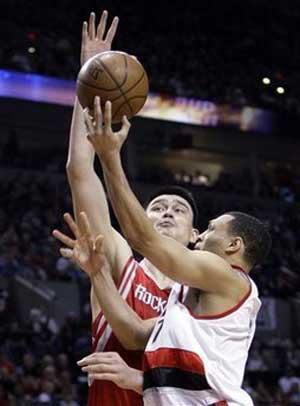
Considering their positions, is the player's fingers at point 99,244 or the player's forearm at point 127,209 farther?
the player's fingers at point 99,244

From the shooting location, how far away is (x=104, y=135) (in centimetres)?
312

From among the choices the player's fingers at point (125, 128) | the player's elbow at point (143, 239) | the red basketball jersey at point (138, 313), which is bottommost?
the red basketball jersey at point (138, 313)

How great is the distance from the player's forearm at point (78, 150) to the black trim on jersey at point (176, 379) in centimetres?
107

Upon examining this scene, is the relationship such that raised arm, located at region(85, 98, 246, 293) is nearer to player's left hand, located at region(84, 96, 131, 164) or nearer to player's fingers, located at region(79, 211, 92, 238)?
player's left hand, located at region(84, 96, 131, 164)

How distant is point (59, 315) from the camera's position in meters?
14.5

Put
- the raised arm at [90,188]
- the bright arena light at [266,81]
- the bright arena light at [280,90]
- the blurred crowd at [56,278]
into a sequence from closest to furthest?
the raised arm at [90,188]
the blurred crowd at [56,278]
the bright arena light at [266,81]
the bright arena light at [280,90]

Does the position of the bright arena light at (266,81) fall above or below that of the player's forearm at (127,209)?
below

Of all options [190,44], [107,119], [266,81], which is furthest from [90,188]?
[190,44]

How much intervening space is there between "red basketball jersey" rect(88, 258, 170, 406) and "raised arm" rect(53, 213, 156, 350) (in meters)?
0.14

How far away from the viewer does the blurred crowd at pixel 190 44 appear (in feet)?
67.1

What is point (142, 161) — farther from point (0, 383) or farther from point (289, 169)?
point (0, 383)

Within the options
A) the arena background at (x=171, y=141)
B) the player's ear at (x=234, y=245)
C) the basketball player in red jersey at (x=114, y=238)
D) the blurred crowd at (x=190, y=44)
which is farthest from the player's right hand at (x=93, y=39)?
the blurred crowd at (x=190, y=44)

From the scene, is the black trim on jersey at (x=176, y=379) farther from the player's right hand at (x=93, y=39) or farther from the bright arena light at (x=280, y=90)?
A: the bright arena light at (x=280, y=90)

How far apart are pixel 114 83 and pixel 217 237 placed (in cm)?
74
